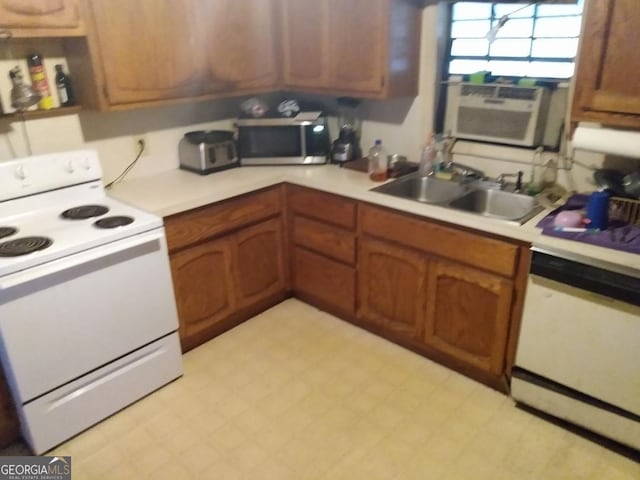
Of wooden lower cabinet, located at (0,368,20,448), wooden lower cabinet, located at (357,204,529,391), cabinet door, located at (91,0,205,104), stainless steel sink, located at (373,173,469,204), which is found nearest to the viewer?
wooden lower cabinet, located at (0,368,20,448)

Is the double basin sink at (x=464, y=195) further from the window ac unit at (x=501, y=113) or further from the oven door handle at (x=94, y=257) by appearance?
the oven door handle at (x=94, y=257)

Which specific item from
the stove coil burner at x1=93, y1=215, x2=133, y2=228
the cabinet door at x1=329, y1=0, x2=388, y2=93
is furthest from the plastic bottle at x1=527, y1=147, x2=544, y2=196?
the stove coil burner at x1=93, y1=215, x2=133, y2=228

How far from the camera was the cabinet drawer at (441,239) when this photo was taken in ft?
6.63

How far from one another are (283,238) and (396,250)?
2.52ft

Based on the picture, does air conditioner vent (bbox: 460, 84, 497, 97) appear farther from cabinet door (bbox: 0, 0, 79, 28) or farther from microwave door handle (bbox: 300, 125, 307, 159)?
cabinet door (bbox: 0, 0, 79, 28)

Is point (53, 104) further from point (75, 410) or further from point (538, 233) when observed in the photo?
point (538, 233)

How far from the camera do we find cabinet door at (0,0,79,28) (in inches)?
74.1

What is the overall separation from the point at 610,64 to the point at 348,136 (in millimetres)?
1412

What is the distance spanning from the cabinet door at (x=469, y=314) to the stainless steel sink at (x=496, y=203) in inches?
13.2

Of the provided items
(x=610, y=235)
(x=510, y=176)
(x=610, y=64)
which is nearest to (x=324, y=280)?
(x=510, y=176)

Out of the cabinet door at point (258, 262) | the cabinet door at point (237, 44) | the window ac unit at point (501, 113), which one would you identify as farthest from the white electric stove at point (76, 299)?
the window ac unit at point (501, 113)

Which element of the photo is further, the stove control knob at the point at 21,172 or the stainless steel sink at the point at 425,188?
the stainless steel sink at the point at 425,188

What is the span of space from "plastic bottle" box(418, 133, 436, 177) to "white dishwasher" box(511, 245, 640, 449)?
870 mm

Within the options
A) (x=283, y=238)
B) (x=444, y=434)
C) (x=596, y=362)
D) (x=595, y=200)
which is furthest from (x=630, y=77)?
(x=283, y=238)
